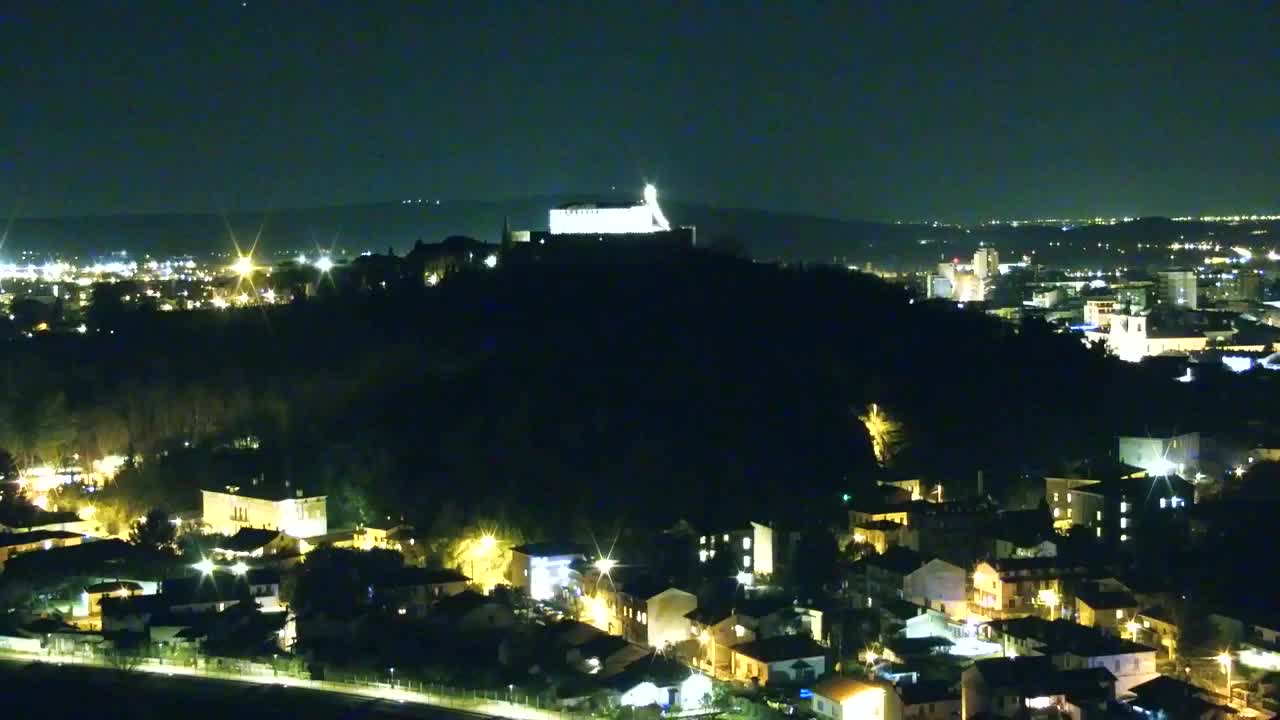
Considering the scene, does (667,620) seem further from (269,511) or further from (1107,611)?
(269,511)

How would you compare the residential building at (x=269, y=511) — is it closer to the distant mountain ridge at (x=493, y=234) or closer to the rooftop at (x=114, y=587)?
the rooftop at (x=114, y=587)

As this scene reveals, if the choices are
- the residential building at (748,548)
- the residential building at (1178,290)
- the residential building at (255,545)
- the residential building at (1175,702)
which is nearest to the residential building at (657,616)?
the residential building at (748,548)

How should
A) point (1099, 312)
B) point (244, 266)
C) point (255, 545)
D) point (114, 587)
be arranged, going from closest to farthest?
point (114, 587) → point (255, 545) → point (1099, 312) → point (244, 266)

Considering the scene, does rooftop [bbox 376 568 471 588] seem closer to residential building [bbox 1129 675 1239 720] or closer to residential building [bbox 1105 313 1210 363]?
residential building [bbox 1129 675 1239 720]

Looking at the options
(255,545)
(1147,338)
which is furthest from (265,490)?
(1147,338)

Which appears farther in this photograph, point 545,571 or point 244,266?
point 244,266

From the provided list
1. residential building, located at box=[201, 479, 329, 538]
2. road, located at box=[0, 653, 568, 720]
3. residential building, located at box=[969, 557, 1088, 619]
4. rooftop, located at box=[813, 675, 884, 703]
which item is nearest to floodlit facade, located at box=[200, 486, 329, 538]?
residential building, located at box=[201, 479, 329, 538]
